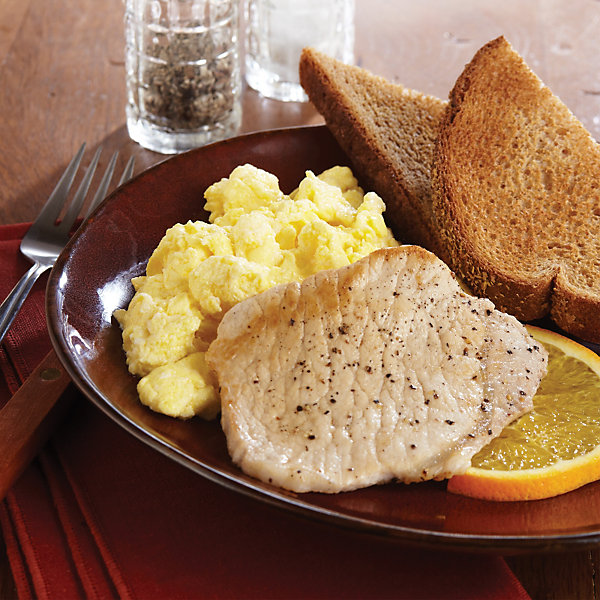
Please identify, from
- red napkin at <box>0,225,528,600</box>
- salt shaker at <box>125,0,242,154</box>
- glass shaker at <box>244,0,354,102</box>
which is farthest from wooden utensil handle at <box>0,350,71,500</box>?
glass shaker at <box>244,0,354,102</box>

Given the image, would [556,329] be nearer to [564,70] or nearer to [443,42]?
[564,70]

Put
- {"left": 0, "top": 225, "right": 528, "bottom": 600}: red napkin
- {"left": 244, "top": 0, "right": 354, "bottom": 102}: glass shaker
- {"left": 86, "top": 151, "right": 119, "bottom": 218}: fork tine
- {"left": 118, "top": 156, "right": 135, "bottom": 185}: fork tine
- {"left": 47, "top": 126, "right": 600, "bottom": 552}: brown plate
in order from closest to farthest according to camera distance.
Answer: {"left": 47, "top": 126, "right": 600, "bottom": 552}: brown plate → {"left": 0, "top": 225, "right": 528, "bottom": 600}: red napkin → {"left": 86, "top": 151, "right": 119, "bottom": 218}: fork tine → {"left": 118, "top": 156, "right": 135, "bottom": 185}: fork tine → {"left": 244, "top": 0, "right": 354, "bottom": 102}: glass shaker

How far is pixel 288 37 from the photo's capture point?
326cm

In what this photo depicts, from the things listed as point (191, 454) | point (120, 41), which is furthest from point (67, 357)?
point (120, 41)

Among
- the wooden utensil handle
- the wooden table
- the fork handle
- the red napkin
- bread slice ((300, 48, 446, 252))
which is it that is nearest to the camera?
the red napkin

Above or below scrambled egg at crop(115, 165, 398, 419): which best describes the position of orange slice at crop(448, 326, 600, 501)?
Answer: below

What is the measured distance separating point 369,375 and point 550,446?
0.39 meters

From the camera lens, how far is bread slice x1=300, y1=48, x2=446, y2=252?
231 centimetres

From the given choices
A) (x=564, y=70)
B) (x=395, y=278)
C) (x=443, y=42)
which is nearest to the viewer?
(x=395, y=278)

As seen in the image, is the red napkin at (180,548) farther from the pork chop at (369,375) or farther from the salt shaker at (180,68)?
the salt shaker at (180,68)

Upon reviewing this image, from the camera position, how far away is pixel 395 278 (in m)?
1.78

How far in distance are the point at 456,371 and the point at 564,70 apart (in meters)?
2.37

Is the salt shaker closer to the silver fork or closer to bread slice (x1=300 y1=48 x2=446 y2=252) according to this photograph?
the silver fork

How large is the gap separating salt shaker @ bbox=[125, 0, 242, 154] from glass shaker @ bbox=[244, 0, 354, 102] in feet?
1.02
